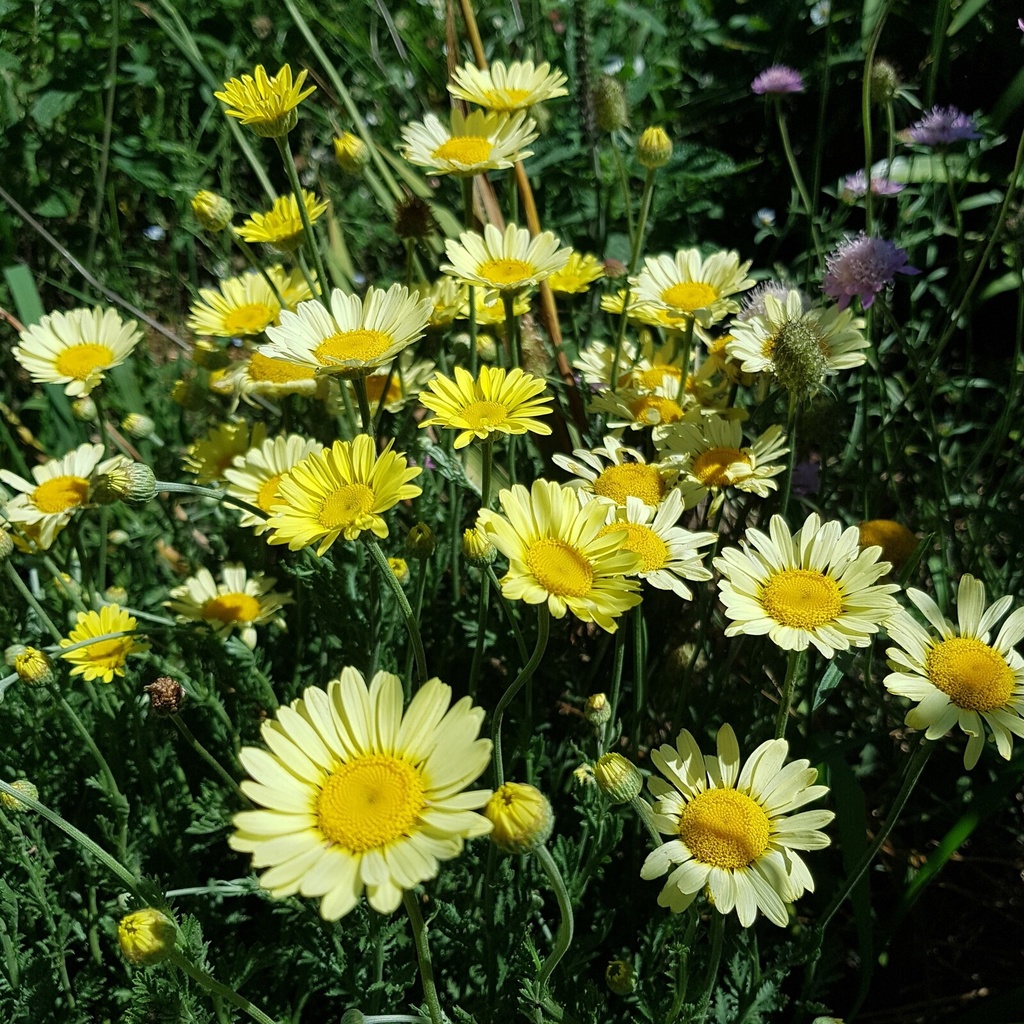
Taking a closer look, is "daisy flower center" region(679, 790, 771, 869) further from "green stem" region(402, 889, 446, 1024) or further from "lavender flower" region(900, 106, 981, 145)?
"lavender flower" region(900, 106, 981, 145)

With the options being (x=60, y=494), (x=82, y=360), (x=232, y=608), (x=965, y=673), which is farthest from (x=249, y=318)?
(x=965, y=673)

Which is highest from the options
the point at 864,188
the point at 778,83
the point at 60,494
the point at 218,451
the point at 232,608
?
the point at 778,83

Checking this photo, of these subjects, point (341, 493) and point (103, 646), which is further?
point (103, 646)

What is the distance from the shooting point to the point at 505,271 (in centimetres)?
166

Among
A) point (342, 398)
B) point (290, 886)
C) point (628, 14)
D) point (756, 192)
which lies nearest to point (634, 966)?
point (290, 886)

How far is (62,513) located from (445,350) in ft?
2.96

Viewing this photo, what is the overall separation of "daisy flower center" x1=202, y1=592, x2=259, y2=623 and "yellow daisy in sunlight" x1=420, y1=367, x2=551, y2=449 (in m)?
0.66

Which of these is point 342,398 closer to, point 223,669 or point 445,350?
point 445,350

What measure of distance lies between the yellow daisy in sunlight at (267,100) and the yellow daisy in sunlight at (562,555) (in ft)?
2.58

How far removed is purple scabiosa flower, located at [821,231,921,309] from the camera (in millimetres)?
1828

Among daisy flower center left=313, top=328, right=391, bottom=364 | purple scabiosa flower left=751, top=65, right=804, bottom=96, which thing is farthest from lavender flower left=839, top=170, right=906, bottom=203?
daisy flower center left=313, top=328, right=391, bottom=364

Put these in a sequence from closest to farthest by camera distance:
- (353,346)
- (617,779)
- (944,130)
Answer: (617,779), (353,346), (944,130)

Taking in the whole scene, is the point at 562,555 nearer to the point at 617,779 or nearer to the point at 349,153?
the point at 617,779

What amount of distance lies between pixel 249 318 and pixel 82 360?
381 millimetres
